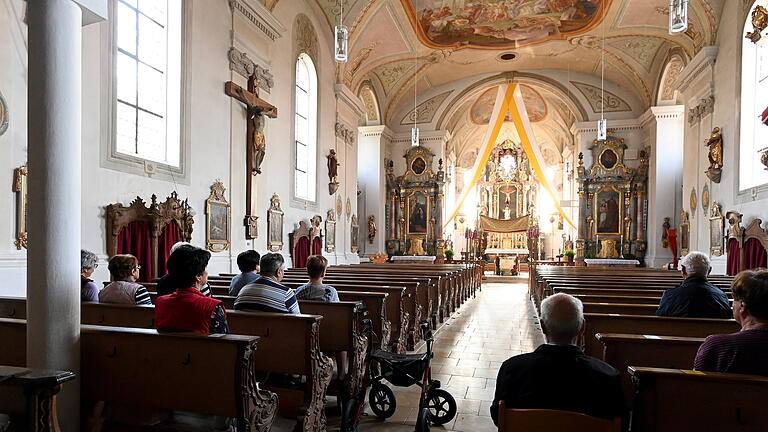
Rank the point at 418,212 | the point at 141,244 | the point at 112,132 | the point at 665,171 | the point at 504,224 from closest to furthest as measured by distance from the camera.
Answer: the point at 112,132
the point at 141,244
the point at 665,171
the point at 418,212
the point at 504,224

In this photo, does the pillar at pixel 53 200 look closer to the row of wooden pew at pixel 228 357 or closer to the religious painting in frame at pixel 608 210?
the row of wooden pew at pixel 228 357

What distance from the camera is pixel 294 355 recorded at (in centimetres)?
307

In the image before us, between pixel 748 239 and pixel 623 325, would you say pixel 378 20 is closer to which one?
pixel 748 239

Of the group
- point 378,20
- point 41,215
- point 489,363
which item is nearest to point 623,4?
point 378,20

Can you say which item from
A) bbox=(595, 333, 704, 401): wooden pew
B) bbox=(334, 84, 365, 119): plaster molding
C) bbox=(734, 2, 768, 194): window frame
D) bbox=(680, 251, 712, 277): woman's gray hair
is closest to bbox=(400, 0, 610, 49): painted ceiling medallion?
bbox=(334, 84, 365, 119): plaster molding

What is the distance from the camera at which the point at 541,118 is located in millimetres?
23359

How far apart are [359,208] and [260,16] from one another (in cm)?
1007

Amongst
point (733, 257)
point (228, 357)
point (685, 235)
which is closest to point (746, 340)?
point (228, 357)

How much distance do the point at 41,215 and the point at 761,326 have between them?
3.21m

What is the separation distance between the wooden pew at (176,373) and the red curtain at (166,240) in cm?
476

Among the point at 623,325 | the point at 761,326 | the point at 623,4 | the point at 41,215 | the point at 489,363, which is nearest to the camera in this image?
the point at 761,326

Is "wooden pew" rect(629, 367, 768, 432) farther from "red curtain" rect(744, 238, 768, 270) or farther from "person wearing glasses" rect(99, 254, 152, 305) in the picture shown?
"red curtain" rect(744, 238, 768, 270)

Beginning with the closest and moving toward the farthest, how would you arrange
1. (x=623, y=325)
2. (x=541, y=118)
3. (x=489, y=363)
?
(x=623, y=325) → (x=489, y=363) → (x=541, y=118)

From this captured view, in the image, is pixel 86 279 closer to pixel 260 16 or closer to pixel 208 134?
pixel 208 134
